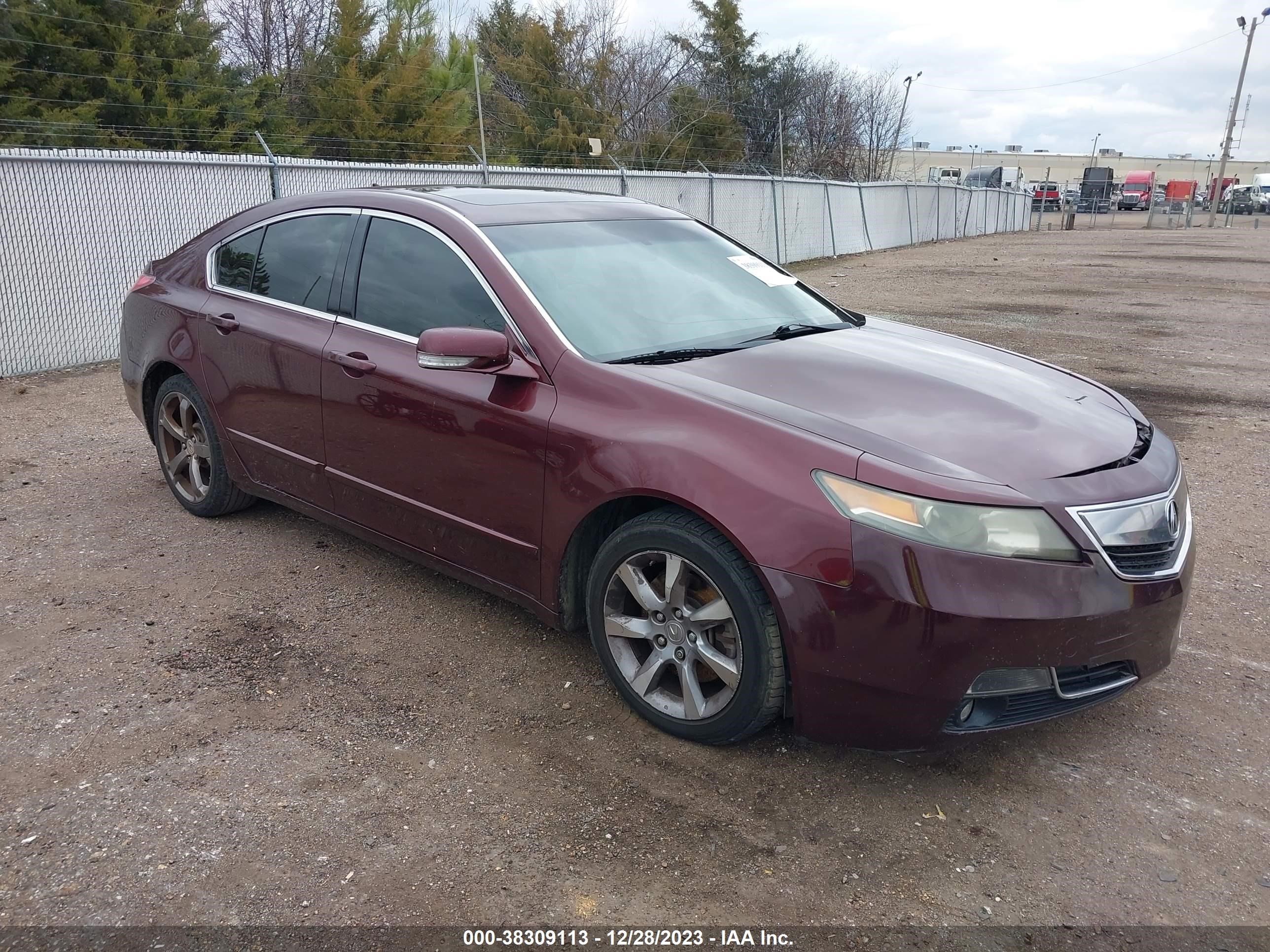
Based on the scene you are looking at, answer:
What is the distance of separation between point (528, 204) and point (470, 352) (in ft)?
3.44

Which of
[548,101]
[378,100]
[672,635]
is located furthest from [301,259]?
[548,101]

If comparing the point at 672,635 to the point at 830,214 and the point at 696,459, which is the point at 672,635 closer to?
the point at 696,459

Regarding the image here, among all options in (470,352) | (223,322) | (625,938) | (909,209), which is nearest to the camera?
(625,938)

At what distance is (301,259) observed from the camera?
4.40 metres

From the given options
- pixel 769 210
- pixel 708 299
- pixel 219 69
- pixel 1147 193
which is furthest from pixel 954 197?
pixel 1147 193

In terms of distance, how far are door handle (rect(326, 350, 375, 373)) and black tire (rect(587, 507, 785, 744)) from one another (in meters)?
1.27

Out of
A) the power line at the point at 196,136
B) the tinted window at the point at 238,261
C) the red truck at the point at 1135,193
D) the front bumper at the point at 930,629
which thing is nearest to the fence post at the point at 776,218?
the power line at the point at 196,136

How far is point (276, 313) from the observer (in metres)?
4.36

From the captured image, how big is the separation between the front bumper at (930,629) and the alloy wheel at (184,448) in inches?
130

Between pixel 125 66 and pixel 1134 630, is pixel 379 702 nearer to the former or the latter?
pixel 1134 630

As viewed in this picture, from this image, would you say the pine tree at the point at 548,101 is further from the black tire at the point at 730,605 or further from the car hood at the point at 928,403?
the black tire at the point at 730,605

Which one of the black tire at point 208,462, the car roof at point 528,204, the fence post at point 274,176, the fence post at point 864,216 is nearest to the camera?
the car roof at point 528,204

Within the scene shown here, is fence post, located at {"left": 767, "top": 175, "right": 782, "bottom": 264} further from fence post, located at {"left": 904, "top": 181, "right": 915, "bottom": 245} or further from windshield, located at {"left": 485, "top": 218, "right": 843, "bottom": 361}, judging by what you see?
windshield, located at {"left": 485, "top": 218, "right": 843, "bottom": 361}

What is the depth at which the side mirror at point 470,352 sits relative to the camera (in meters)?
3.33
